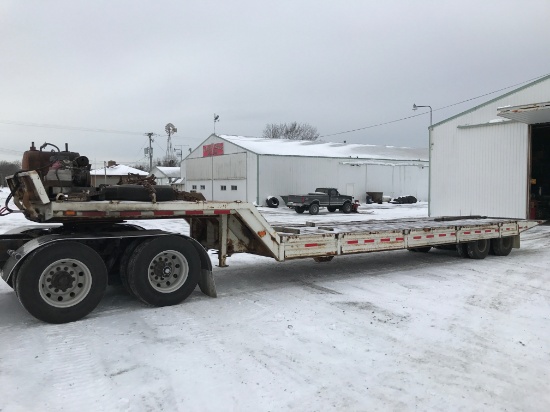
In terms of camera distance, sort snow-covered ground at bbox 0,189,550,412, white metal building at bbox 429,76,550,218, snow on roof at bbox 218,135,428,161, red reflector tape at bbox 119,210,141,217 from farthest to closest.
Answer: snow on roof at bbox 218,135,428,161 < white metal building at bbox 429,76,550,218 < red reflector tape at bbox 119,210,141,217 < snow-covered ground at bbox 0,189,550,412

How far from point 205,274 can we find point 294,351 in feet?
8.16

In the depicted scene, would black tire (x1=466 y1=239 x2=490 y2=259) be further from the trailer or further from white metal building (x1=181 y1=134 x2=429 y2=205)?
white metal building (x1=181 y1=134 x2=429 y2=205)

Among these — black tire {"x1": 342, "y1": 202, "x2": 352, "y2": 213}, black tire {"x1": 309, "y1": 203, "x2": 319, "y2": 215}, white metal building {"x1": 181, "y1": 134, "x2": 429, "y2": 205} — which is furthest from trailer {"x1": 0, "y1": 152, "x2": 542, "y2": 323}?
white metal building {"x1": 181, "y1": 134, "x2": 429, "y2": 205}

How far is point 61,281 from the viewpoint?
5.71m

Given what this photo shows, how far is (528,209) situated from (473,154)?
331 centimetres

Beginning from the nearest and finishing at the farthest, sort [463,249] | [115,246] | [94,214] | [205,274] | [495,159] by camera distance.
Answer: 1. [94,214]
2. [115,246]
3. [205,274]
4. [463,249]
5. [495,159]

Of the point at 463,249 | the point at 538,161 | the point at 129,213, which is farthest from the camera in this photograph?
the point at 538,161

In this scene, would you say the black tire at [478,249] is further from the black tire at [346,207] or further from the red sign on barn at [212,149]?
the red sign on barn at [212,149]

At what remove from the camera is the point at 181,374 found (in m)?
4.29

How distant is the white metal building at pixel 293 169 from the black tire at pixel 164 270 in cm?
2822

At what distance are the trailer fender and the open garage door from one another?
1364cm

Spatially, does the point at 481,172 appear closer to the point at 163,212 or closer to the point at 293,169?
the point at 163,212

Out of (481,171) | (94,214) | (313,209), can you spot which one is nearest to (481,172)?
(481,171)

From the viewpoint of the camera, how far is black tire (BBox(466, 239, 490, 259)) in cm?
1082
